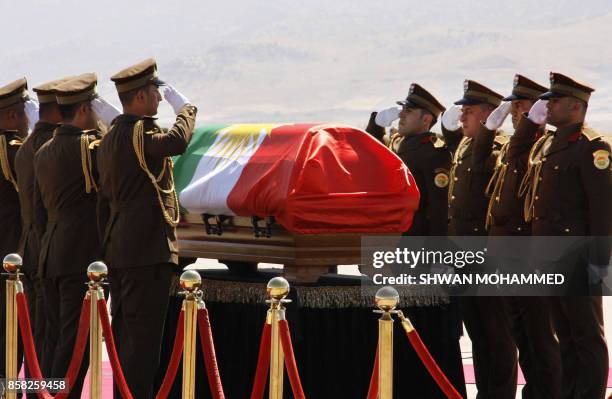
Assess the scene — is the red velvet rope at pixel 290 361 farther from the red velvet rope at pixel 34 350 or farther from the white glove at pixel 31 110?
the white glove at pixel 31 110

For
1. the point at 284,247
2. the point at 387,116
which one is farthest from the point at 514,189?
the point at 387,116

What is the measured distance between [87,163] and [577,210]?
7.58 feet

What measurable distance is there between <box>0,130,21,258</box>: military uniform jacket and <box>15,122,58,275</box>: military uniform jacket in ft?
1.70

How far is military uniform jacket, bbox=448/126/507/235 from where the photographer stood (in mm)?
6285

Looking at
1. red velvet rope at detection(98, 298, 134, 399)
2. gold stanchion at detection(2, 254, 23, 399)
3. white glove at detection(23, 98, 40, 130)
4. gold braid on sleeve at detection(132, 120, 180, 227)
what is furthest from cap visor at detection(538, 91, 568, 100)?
white glove at detection(23, 98, 40, 130)

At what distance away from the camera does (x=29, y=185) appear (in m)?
6.51

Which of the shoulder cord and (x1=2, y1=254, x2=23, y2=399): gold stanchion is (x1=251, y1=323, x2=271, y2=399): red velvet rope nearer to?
(x1=2, y1=254, x2=23, y2=399): gold stanchion

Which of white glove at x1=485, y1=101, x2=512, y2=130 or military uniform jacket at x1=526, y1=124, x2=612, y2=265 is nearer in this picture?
military uniform jacket at x1=526, y1=124, x2=612, y2=265

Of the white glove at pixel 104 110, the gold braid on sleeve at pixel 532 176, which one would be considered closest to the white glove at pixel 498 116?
the gold braid on sleeve at pixel 532 176

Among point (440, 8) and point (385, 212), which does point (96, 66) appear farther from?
point (385, 212)

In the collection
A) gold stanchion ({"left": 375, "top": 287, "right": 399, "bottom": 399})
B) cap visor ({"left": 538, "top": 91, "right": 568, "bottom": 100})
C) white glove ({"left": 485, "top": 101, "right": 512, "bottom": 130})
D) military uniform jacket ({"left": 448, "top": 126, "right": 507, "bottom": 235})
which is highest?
cap visor ({"left": 538, "top": 91, "right": 568, "bottom": 100})

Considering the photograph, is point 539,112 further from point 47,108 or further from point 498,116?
point 47,108

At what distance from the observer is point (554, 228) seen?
224 inches

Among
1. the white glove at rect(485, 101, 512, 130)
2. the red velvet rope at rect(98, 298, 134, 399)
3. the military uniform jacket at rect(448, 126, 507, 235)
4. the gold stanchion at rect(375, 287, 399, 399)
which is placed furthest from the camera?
the military uniform jacket at rect(448, 126, 507, 235)
